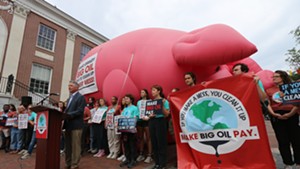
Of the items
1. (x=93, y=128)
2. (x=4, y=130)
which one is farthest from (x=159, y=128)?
(x=4, y=130)

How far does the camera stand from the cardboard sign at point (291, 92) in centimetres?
234

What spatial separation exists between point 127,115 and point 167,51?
155 centimetres

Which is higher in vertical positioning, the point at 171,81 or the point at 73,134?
the point at 171,81

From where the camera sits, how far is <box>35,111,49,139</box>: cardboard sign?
317cm

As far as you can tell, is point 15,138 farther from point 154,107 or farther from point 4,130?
point 154,107

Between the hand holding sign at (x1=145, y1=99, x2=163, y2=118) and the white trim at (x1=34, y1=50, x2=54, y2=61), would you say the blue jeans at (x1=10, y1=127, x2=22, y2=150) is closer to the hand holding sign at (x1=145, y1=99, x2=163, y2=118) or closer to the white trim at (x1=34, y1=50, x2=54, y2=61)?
the hand holding sign at (x1=145, y1=99, x2=163, y2=118)

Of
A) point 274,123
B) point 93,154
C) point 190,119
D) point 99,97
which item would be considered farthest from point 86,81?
point 274,123

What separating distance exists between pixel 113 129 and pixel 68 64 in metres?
12.6

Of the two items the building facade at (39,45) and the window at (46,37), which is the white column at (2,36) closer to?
the building facade at (39,45)

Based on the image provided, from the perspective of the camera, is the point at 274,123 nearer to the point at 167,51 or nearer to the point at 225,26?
the point at 225,26

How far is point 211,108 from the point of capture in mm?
2543

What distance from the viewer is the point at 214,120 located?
98.0 inches

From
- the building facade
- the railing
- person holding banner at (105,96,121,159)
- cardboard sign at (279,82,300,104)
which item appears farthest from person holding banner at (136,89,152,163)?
the building facade

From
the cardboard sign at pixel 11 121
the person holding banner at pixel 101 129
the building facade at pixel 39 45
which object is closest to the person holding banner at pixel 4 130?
the cardboard sign at pixel 11 121
